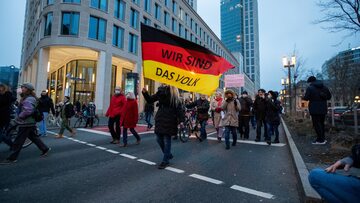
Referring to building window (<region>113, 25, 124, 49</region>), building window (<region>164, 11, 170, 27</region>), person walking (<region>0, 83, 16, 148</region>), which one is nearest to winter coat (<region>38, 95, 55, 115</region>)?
person walking (<region>0, 83, 16, 148</region>)

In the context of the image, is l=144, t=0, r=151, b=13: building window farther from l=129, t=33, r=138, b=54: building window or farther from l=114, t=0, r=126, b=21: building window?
l=129, t=33, r=138, b=54: building window

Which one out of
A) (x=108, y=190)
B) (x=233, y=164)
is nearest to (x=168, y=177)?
(x=108, y=190)

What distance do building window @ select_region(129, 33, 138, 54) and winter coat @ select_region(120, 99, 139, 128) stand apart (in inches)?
1052

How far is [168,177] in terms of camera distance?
4.50 metres

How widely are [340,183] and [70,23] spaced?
2995 cm

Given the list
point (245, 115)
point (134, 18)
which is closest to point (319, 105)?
point (245, 115)

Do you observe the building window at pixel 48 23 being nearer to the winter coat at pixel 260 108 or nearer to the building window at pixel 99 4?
the building window at pixel 99 4

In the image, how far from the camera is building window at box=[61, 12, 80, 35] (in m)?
26.8

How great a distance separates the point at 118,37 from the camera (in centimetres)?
3125

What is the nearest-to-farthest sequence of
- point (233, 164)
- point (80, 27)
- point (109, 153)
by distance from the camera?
1. point (233, 164)
2. point (109, 153)
3. point (80, 27)

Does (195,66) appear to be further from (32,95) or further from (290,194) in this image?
(32,95)

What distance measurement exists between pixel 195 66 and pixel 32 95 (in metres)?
4.23

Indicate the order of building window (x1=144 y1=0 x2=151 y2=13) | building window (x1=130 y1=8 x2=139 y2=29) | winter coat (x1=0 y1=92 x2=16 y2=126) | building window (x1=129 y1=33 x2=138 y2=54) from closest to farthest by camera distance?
winter coat (x1=0 y1=92 x2=16 y2=126) < building window (x1=129 y1=33 x2=138 y2=54) < building window (x1=130 y1=8 x2=139 y2=29) < building window (x1=144 y1=0 x2=151 y2=13)

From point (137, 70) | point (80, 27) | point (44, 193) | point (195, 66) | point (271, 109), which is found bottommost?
point (44, 193)
